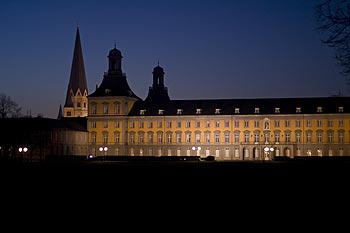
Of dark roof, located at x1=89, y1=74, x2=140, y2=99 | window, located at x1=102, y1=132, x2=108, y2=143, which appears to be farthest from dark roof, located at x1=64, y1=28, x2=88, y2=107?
window, located at x1=102, y1=132, x2=108, y2=143

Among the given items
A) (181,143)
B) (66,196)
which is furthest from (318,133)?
(66,196)

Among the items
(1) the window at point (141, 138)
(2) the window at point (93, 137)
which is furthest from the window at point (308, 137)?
(2) the window at point (93, 137)

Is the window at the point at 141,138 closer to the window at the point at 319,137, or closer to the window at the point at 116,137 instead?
the window at the point at 116,137

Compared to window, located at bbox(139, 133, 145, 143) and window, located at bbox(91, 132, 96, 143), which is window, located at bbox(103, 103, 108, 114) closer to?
window, located at bbox(91, 132, 96, 143)

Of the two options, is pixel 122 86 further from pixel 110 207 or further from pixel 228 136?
pixel 110 207

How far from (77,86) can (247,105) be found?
40.2m

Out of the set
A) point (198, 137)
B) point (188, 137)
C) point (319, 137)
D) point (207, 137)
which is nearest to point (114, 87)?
point (188, 137)

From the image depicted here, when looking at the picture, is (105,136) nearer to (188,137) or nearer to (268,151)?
(188,137)

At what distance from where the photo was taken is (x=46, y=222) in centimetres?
1249

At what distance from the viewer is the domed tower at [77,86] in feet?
394

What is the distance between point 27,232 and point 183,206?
5.06 m

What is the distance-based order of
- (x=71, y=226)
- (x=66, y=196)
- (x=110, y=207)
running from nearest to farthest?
(x=71, y=226) < (x=110, y=207) < (x=66, y=196)

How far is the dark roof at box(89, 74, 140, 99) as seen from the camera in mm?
98312

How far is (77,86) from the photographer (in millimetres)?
120312
